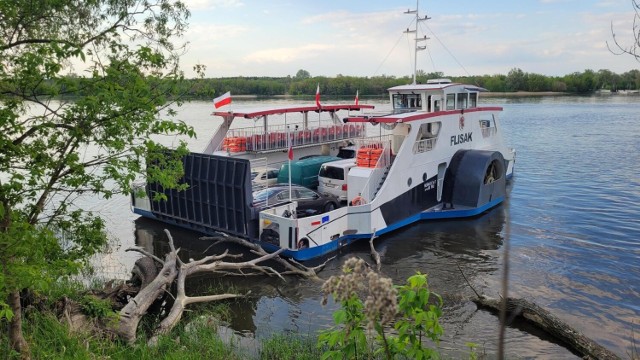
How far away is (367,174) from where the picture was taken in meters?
15.9

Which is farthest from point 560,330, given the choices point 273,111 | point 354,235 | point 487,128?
point 487,128

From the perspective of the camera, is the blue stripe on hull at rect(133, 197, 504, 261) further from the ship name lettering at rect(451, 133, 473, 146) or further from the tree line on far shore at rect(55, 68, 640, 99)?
the tree line on far shore at rect(55, 68, 640, 99)

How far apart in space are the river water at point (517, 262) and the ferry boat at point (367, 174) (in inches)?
29.2

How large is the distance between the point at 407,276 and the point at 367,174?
12.1 ft

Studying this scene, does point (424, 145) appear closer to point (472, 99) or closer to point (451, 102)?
point (451, 102)

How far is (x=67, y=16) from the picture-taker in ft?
22.4

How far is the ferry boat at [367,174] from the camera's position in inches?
565

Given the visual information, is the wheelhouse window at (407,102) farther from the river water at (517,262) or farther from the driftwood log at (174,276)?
the driftwood log at (174,276)

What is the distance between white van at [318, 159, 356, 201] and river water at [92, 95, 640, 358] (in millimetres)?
2134

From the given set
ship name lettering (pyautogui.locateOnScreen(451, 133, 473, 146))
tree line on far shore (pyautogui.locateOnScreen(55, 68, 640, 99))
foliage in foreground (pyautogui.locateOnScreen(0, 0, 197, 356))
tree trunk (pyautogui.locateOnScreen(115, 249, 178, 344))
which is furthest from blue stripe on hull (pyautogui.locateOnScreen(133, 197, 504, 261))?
tree line on far shore (pyautogui.locateOnScreen(55, 68, 640, 99))

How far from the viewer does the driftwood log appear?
912 centimetres

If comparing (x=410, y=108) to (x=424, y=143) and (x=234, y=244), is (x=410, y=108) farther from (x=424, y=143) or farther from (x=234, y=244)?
(x=234, y=244)

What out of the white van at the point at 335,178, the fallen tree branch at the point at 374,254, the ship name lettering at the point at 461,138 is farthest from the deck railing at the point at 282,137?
the ship name lettering at the point at 461,138

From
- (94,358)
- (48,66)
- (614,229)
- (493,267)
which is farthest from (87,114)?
(614,229)
